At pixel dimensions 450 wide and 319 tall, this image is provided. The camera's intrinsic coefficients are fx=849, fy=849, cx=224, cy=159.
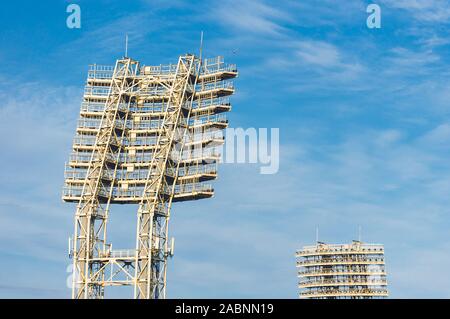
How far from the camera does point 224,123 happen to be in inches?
4596

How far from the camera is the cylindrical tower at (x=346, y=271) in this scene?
184m

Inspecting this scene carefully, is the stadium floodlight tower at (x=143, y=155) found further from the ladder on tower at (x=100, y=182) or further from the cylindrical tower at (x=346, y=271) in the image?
the cylindrical tower at (x=346, y=271)

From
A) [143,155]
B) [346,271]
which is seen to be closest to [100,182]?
[143,155]

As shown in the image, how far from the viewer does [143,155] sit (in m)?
120

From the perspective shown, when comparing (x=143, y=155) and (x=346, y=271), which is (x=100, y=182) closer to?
(x=143, y=155)

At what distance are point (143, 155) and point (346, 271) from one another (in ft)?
261

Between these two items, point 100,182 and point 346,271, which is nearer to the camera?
point 100,182

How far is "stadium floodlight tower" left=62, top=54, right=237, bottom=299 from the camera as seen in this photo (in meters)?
113

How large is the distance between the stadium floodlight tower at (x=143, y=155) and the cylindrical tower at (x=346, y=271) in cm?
7755

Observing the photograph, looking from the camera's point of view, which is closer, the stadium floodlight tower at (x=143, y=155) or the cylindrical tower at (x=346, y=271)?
the stadium floodlight tower at (x=143, y=155)

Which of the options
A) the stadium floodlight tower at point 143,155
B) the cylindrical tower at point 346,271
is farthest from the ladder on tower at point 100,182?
the cylindrical tower at point 346,271
